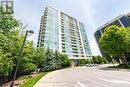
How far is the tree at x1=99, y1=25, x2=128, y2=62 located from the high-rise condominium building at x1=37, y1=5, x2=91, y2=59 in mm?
67755

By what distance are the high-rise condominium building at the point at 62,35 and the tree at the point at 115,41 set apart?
222 feet

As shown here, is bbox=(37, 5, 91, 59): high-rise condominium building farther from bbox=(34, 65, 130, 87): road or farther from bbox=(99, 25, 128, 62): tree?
bbox=(34, 65, 130, 87): road

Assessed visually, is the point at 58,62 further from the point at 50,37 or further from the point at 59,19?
the point at 59,19

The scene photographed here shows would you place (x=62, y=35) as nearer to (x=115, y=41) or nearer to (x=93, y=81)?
(x=115, y=41)

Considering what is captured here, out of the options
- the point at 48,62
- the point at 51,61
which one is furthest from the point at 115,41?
the point at 48,62

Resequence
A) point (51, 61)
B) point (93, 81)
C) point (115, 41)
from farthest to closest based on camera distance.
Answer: point (51, 61), point (115, 41), point (93, 81)

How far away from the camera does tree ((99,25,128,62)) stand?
50.1 metres

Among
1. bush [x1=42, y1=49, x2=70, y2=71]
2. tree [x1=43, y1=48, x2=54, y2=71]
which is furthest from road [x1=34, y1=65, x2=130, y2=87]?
bush [x1=42, y1=49, x2=70, y2=71]

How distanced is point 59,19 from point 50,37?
24124 mm

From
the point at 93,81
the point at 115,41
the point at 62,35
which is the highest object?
the point at 62,35

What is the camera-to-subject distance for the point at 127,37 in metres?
49.8

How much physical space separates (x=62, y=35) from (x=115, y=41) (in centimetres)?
9112

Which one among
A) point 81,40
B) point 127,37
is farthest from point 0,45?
point 81,40

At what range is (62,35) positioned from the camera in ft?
463
